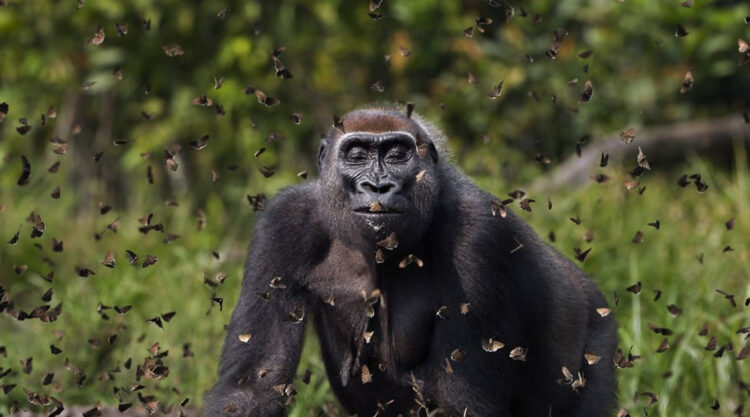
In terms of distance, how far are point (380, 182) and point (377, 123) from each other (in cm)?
37

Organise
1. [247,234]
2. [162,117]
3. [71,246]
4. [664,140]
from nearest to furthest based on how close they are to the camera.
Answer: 1. [71,246]
2. [247,234]
3. [664,140]
4. [162,117]

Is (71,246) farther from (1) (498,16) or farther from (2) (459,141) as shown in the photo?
(1) (498,16)

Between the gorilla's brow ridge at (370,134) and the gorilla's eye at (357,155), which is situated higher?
the gorilla's brow ridge at (370,134)

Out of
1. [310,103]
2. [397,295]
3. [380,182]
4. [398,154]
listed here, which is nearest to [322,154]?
[398,154]

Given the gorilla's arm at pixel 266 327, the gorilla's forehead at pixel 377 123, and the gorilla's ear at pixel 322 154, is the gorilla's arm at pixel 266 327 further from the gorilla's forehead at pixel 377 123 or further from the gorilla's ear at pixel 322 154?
the gorilla's forehead at pixel 377 123

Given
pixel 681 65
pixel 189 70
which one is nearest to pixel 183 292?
pixel 189 70

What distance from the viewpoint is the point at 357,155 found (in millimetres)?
4469

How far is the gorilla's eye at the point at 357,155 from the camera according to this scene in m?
4.46

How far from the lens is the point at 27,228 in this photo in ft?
28.5

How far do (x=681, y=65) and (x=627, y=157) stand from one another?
1.65 metres

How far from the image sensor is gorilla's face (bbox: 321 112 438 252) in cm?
426

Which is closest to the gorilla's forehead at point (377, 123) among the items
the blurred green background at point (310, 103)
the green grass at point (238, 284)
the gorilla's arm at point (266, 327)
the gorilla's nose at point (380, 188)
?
the gorilla's nose at point (380, 188)

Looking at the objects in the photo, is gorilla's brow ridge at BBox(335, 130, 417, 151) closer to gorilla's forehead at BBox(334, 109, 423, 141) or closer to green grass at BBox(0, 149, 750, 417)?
gorilla's forehead at BBox(334, 109, 423, 141)

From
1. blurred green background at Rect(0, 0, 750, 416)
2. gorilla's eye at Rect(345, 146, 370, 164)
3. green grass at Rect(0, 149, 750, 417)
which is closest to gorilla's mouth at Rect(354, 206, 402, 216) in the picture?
gorilla's eye at Rect(345, 146, 370, 164)
